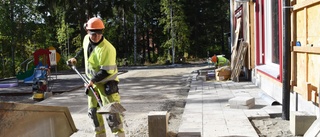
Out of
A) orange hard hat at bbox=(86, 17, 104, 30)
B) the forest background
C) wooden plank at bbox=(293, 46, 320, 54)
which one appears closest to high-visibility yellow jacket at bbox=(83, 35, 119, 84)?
orange hard hat at bbox=(86, 17, 104, 30)

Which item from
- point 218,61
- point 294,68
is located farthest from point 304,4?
point 218,61

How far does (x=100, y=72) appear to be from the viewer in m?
4.79

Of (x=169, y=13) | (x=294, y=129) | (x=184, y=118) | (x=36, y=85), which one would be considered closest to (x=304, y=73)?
(x=294, y=129)

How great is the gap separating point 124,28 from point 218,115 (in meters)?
30.9

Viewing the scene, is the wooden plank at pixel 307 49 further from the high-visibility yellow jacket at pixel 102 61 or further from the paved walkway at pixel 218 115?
the high-visibility yellow jacket at pixel 102 61

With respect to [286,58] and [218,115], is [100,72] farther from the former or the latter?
[286,58]

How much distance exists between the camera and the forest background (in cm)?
2816

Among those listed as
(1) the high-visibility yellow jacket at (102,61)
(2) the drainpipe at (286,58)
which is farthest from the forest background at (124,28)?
(1) the high-visibility yellow jacket at (102,61)

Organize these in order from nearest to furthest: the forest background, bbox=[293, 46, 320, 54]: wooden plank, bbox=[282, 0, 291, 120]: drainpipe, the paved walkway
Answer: bbox=[293, 46, 320, 54]: wooden plank, the paved walkway, bbox=[282, 0, 291, 120]: drainpipe, the forest background

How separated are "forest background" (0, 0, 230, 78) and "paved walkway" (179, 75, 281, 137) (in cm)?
1727

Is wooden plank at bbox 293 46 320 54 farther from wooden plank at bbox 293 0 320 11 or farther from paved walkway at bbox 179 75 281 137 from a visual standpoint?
paved walkway at bbox 179 75 281 137

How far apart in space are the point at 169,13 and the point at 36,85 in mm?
21993

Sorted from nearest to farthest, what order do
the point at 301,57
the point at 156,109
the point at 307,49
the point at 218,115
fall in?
1. the point at 307,49
2. the point at 301,57
3. the point at 218,115
4. the point at 156,109

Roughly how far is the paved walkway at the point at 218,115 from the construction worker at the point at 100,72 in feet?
3.40
